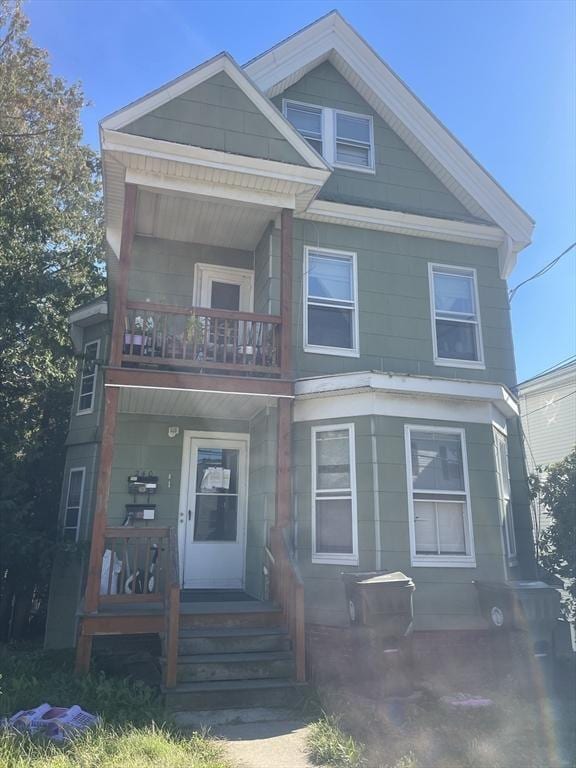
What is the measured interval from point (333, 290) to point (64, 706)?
6.26m

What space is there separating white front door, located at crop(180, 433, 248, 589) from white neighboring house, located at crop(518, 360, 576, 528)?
8843mm

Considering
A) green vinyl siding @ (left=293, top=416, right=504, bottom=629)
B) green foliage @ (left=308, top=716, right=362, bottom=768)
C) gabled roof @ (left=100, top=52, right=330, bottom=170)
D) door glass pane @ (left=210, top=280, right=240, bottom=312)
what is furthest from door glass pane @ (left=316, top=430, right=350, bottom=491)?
gabled roof @ (left=100, top=52, right=330, bottom=170)

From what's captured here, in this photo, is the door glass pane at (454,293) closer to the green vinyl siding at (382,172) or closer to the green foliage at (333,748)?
the green vinyl siding at (382,172)

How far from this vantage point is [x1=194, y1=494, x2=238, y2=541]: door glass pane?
845cm

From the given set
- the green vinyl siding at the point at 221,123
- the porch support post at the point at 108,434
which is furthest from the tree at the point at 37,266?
the green vinyl siding at the point at 221,123

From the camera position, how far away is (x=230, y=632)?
241 inches

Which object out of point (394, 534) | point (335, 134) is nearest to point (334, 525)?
point (394, 534)

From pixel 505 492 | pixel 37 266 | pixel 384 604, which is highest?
pixel 37 266

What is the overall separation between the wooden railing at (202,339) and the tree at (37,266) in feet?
18.2

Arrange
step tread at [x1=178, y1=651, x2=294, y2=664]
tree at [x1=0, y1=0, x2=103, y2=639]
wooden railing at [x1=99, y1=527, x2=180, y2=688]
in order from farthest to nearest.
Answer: tree at [x1=0, y1=0, x2=103, y2=639] → step tread at [x1=178, y1=651, x2=294, y2=664] → wooden railing at [x1=99, y1=527, x2=180, y2=688]

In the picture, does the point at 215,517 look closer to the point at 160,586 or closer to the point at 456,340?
the point at 160,586

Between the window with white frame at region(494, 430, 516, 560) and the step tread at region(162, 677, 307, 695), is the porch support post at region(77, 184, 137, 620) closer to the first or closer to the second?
the step tread at region(162, 677, 307, 695)

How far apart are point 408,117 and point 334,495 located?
6.69 meters

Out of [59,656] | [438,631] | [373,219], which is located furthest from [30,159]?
[438,631]
